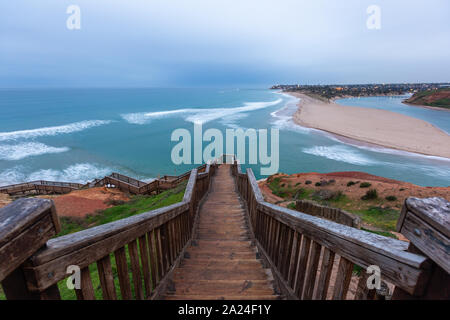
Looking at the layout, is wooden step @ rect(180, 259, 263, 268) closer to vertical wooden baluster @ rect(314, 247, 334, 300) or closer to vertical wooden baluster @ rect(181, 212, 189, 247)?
vertical wooden baluster @ rect(181, 212, 189, 247)

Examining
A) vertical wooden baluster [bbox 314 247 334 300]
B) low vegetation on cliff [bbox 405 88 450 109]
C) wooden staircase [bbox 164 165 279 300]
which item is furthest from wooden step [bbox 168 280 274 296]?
low vegetation on cliff [bbox 405 88 450 109]

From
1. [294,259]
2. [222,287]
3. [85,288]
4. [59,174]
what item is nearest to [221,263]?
[222,287]

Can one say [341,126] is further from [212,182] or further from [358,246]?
[358,246]

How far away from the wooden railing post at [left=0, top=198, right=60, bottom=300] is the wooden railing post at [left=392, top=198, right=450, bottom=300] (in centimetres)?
179

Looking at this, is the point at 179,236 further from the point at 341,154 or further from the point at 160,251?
the point at 341,154

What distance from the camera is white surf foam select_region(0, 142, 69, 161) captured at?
32.3 metres

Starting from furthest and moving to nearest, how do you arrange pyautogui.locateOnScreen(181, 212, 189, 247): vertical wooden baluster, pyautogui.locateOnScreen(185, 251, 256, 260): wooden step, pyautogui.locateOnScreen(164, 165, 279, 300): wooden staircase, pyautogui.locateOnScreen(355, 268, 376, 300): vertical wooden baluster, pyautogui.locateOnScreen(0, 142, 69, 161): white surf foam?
1. pyautogui.locateOnScreen(0, 142, 69, 161): white surf foam
2. pyautogui.locateOnScreen(181, 212, 189, 247): vertical wooden baluster
3. pyautogui.locateOnScreen(185, 251, 256, 260): wooden step
4. pyautogui.locateOnScreen(164, 165, 279, 300): wooden staircase
5. pyautogui.locateOnScreen(355, 268, 376, 300): vertical wooden baluster

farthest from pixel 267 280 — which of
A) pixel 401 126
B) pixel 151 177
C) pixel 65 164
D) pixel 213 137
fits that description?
pixel 401 126

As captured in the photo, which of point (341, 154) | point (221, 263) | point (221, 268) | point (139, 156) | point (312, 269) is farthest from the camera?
point (139, 156)

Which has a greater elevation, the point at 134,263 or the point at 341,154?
the point at 134,263

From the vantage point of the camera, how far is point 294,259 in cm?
246

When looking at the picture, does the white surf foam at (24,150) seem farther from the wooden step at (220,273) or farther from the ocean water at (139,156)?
the wooden step at (220,273)

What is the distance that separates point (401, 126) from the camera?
4806 centimetres

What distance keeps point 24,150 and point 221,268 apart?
44.4 m
